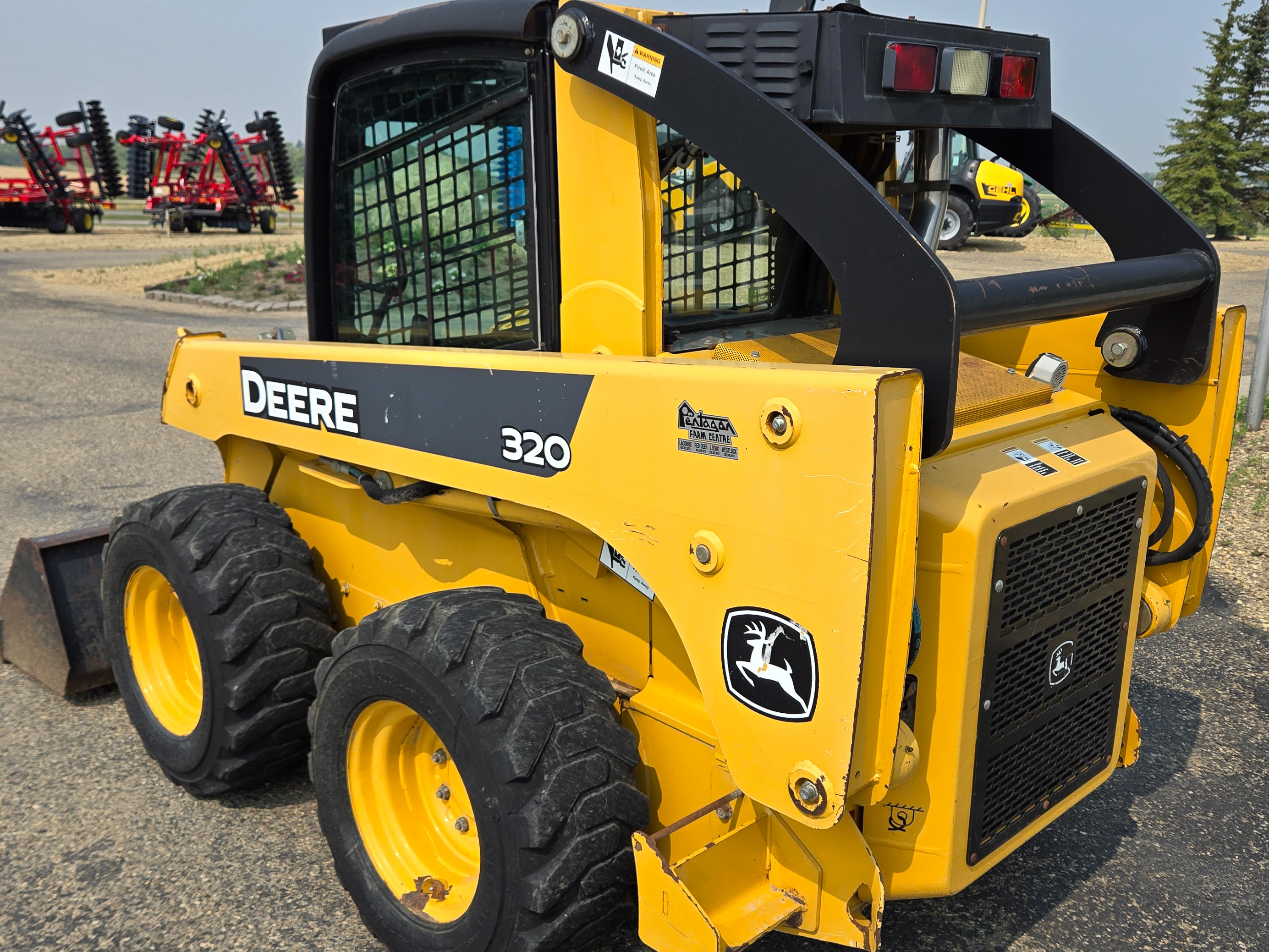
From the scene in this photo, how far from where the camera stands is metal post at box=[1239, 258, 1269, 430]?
23.3 ft

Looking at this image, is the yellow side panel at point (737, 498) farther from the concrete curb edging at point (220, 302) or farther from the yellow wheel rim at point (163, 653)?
the concrete curb edging at point (220, 302)

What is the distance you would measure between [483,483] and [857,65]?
3.99ft

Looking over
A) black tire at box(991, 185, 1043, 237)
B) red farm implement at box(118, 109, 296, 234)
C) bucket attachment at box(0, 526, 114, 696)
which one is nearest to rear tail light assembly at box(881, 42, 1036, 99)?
bucket attachment at box(0, 526, 114, 696)

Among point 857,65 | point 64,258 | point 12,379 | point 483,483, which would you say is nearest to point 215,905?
point 483,483

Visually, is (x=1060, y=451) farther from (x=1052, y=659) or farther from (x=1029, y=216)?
(x=1029, y=216)

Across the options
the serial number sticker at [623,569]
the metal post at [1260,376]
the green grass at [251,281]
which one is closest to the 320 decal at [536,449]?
the serial number sticker at [623,569]

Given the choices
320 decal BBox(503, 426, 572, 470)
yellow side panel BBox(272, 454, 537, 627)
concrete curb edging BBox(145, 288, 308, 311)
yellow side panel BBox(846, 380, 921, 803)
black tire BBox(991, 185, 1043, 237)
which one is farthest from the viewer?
black tire BBox(991, 185, 1043, 237)

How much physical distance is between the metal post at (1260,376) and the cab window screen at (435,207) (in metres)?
6.31

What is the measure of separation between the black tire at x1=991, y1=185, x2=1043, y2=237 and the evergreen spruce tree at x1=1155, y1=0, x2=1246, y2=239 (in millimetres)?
7914

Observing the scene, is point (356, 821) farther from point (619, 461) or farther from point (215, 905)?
point (619, 461)

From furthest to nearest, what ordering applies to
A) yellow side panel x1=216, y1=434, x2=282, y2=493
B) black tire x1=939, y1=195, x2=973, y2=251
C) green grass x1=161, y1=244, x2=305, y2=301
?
1. black tire x1=939, y1=195, x2=973, y2=251
2. green grass x1=161, y1=244, x2=305, y2=301
3. yellow side panel x1=216, y1=434, x2=282, y2=493

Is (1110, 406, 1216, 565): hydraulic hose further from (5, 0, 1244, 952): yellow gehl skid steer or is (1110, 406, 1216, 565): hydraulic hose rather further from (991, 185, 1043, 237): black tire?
(991, 185, 1043, 237): black tire

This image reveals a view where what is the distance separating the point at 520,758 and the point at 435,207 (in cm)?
150

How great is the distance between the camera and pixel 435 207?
2.80 meters
